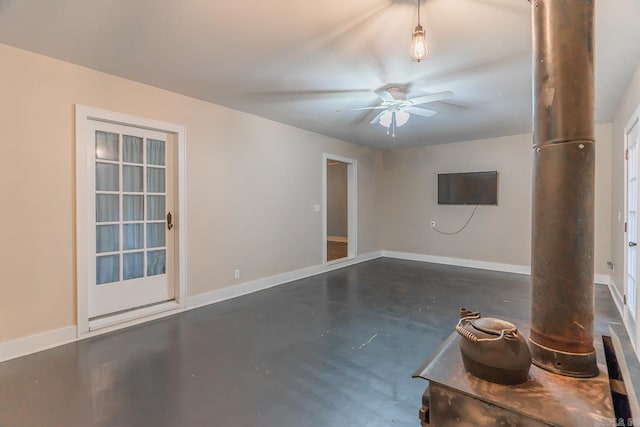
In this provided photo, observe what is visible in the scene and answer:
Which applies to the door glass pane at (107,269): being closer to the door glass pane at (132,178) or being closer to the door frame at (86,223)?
the door frame at (86,223)

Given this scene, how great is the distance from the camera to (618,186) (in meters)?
3.98

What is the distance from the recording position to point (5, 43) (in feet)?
7.99

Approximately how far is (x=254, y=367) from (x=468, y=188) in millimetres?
5159

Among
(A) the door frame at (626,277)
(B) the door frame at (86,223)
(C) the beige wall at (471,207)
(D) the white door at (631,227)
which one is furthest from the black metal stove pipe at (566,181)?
(C) the beige wall at (471,207)

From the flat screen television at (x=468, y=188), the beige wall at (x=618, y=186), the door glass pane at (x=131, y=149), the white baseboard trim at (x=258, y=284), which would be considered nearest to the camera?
the door glass pane at (x=131, y=149)

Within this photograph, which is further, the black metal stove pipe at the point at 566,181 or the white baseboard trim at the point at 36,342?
the white baseboard trim at the point at 36,342

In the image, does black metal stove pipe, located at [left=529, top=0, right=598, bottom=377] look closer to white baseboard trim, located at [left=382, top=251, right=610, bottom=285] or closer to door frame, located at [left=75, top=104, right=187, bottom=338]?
door frame, located at [left=75, top=104, right=187, bottom=338]

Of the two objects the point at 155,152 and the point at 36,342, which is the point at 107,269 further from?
the point at 155,152

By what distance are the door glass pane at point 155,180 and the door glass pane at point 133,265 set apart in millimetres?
715

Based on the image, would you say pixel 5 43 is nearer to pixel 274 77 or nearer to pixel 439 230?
pixel 274 77

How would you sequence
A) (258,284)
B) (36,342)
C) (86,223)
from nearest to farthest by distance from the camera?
(36,342) → (86,223) → (258,284)

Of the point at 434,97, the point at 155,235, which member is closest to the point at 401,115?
the point at 434,97

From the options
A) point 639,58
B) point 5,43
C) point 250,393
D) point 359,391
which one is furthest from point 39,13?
point 639,58

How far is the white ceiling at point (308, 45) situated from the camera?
2.00 m
